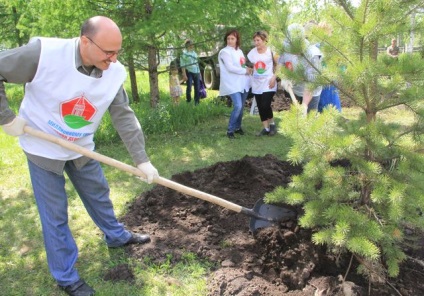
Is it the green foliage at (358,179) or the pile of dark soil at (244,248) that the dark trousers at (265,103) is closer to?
the pile of dark soil at (244,248)

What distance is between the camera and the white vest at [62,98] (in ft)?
7.73

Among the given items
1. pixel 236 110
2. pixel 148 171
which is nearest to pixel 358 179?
pixel 148 171

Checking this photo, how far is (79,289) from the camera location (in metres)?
2.66

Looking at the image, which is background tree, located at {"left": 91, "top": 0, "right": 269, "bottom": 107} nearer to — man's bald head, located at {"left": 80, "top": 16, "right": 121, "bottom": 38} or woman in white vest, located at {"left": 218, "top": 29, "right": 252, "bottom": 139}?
woman in white vest, located at {"left": 218, "top": 29, "right": 252, "bottom": 139}

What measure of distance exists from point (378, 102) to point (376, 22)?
54cm

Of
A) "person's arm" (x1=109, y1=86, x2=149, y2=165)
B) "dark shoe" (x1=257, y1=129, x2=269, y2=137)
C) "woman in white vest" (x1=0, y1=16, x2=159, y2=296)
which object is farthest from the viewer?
"dark shoe" (x1=257, y1=129, x2=269, y2=137)

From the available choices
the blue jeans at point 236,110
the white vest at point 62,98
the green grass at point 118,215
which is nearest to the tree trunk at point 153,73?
the green grass at point 118,215

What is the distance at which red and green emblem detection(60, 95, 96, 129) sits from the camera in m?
2.45

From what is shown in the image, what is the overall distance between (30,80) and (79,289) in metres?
1.42

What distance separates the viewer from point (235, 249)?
3.04 metres

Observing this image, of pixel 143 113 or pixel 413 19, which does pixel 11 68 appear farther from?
pixel 143 113

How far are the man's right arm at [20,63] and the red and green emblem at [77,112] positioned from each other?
0.26 m

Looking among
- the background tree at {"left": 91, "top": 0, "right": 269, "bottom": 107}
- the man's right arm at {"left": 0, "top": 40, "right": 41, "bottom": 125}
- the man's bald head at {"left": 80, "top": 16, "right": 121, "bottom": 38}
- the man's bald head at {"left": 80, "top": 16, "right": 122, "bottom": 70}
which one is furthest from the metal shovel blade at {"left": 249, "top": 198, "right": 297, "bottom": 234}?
the background tree at {"left": 91, "top": 0, "right": 269, "bottom": 107}

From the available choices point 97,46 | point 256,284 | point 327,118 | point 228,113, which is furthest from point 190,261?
point 228,113
